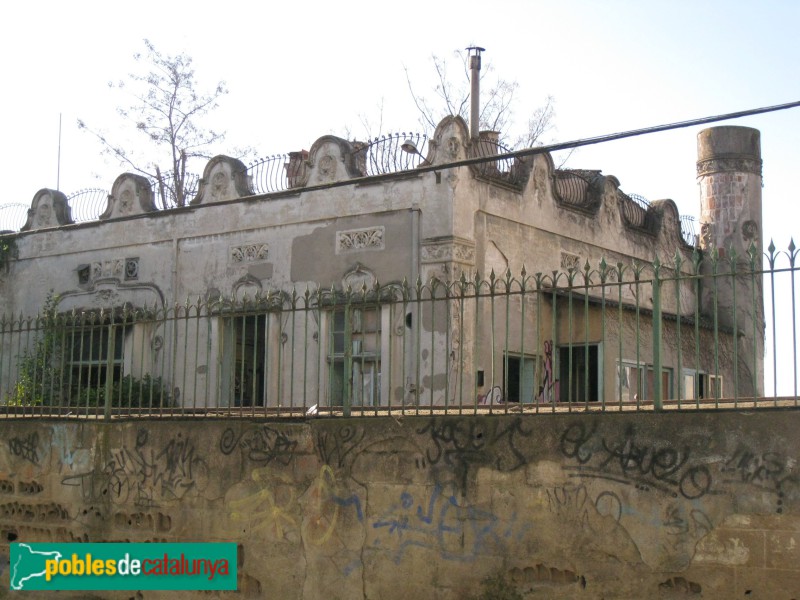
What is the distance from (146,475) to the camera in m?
10.2

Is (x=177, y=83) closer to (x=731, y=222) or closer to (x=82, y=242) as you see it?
(x=82, y=242)

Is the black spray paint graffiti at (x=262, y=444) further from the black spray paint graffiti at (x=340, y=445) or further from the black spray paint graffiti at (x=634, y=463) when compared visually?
the black spray paint graffiti at (x=634, y=463)

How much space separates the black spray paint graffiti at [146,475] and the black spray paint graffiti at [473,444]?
2.54 m

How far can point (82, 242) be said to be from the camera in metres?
20.4

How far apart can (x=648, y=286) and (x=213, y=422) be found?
1263 cm

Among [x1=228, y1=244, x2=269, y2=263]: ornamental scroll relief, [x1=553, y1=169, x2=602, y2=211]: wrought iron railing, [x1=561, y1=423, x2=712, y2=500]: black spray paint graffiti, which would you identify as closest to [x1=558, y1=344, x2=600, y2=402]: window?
[x1=553, y1=169, x2=602, y2=211]: wrought iron railing

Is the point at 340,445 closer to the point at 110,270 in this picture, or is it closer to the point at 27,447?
the point at 27,447

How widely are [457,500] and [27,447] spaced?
17.6ft

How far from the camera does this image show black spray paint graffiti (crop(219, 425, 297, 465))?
30.2 ft

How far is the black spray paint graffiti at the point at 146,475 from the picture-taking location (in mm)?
9828

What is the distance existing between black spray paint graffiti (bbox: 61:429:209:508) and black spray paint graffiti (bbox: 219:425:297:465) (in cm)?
38

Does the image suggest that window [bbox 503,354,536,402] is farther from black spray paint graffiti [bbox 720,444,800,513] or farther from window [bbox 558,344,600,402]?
black spray paint graffiti [bbox 720,444,800,513]

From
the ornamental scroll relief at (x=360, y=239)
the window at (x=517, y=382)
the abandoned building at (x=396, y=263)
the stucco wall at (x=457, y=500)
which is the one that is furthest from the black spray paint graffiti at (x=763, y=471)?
the ornamental scroll relief at (x=360, y=239)

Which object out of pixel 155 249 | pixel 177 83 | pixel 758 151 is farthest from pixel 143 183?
pixel 758 151
